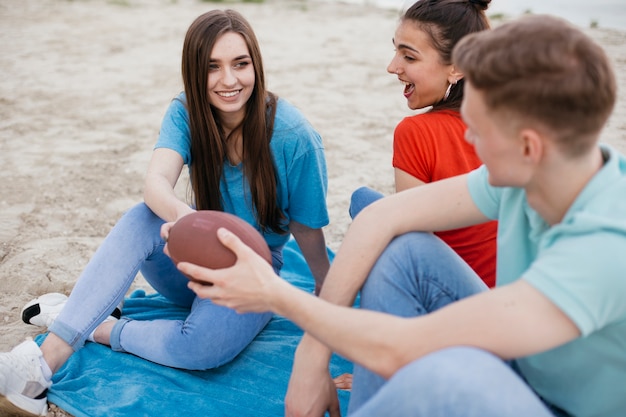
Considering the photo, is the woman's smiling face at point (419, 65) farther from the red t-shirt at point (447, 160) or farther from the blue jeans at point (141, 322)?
the blue jeans at point (141, 322)

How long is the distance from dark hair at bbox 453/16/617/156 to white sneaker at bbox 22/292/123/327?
2.16 meters

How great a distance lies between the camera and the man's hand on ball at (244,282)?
1.85 metres

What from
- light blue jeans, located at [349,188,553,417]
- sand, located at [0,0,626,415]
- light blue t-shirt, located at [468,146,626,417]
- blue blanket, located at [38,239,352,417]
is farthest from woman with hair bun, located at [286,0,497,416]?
sand, located at [0,0,626,415]

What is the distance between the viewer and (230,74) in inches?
113

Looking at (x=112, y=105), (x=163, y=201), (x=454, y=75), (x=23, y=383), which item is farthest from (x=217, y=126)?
(x=112, y=105)

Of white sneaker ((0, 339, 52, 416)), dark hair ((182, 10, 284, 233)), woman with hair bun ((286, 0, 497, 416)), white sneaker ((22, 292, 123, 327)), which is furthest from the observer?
white sneaker ((22, 292, 123, 327))

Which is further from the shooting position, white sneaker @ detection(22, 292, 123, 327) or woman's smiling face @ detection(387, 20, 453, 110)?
white sneaker @ detection(22, 292, 123, 327)

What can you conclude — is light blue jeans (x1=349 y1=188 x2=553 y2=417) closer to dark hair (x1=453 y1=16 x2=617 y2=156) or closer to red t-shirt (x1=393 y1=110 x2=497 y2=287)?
dark hair (x1=453 y1=16 x2=617 y2=156)

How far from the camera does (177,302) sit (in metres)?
3.24

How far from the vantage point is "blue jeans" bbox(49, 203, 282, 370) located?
8.88 feet

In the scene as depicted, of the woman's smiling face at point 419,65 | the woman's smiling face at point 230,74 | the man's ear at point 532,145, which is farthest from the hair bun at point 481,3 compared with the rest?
the man's ear at point 532,145

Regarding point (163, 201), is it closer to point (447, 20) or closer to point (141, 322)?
point (141, 322)

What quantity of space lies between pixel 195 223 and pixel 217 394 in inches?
34.2

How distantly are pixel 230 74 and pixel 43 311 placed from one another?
Result: 1369mm
